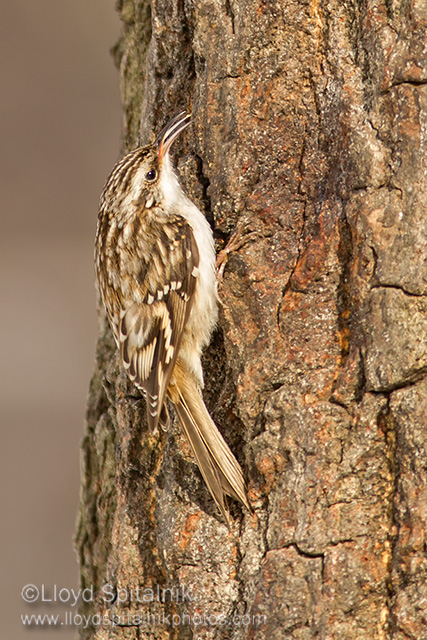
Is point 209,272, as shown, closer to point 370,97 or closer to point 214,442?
point 214,442

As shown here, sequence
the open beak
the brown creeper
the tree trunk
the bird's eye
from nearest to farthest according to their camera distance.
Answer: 1. the tree trunk
2. the brown creeper
3. the open beak
4. the bird's eye

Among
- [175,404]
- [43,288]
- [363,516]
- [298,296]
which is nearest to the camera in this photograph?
[363,516]

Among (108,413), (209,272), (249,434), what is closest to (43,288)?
(108,413)

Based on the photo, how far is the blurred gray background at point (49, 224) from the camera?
4.57 m

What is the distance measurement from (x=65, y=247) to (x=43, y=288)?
0.93 feet

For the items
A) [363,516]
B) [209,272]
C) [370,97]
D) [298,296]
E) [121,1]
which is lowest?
[363,516]

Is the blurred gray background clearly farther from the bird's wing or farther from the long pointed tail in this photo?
the long pointed tail

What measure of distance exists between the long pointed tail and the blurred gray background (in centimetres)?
240

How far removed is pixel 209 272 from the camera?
7.92 ft

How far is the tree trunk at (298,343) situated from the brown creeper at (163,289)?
0.06 metres

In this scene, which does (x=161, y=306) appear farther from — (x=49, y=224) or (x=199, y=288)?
(x=49, y=224)

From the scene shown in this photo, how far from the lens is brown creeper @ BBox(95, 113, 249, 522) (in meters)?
2.22

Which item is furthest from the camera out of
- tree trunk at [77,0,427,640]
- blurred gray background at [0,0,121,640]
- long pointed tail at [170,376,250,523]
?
blurred gray background at [0,0,121,640]

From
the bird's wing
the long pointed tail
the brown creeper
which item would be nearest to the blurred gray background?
the brown creeper
